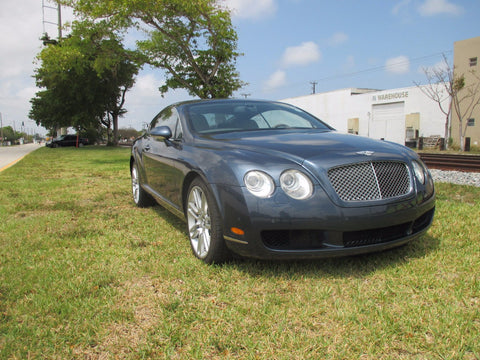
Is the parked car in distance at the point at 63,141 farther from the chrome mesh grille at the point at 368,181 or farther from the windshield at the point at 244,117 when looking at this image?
the chrome mesh grille at the point at 368,181

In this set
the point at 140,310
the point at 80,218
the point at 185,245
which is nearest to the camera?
the point at 140,310

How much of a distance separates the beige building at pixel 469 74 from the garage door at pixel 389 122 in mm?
6084

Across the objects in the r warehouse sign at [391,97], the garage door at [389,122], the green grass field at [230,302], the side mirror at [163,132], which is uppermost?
the r warehouse sign at [391,97]

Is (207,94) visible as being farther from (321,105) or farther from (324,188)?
(321,105)

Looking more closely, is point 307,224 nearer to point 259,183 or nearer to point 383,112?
point 259,183

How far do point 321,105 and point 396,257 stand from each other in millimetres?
45816

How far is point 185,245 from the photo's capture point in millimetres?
3678

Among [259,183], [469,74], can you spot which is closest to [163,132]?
[259,183]

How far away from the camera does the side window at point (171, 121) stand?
406 centimetres

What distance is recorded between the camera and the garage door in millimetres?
37594

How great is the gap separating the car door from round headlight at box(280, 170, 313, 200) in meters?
1.24

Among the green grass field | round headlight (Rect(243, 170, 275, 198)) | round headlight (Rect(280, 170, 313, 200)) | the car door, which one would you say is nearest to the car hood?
round headlight (Rect(280, 170, 313, 200))

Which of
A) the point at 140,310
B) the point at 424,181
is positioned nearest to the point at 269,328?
the point at 140,310

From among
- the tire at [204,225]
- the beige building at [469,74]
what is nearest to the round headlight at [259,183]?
the tire at [204,225]
